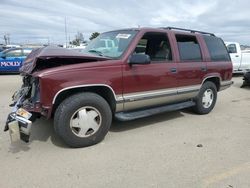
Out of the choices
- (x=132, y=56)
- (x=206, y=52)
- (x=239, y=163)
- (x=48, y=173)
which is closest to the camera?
(x=48, y=173)

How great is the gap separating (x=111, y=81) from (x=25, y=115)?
4.58 feet

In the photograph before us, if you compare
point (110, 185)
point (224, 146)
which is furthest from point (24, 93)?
point (224, 146)

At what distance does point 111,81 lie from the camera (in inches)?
173

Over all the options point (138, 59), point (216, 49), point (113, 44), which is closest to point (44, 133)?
point (113, 44)

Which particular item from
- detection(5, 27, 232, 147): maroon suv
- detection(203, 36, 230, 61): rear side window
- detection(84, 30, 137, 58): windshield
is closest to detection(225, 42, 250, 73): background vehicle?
detection(203, 36, 230, 61): rear side window

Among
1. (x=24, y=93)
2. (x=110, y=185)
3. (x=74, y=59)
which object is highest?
(x=74, y=59)

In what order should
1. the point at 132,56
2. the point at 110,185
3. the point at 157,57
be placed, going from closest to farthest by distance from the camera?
the point at 110,185 → the point at 132,56 → the point at 157,57

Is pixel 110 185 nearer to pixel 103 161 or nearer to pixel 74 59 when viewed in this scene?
pixel 103 161

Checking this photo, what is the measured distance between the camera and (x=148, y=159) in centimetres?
392

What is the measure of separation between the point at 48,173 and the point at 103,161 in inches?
30.3

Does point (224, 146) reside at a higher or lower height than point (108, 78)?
lower

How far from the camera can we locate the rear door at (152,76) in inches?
185

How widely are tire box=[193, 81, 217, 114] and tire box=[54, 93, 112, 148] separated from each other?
263 centimetres

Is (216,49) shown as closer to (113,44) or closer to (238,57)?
(113,44)
